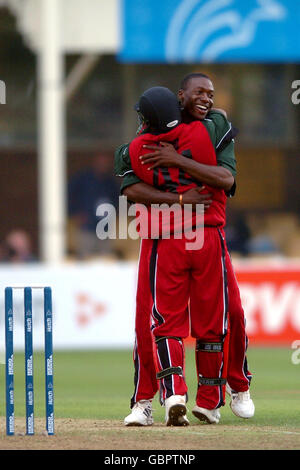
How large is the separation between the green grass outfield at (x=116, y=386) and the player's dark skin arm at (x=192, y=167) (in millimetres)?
1449

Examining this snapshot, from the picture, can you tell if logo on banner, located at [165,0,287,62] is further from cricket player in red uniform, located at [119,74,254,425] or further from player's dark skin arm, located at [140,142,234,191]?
player's dark skin arm, located at [140,142,234,191]

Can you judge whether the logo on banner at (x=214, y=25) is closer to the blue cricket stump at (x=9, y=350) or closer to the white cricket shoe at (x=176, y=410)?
the white cricket shoe at (x=176, y=410)

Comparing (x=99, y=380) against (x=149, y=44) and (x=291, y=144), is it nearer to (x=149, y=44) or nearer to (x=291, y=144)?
(x=149, y=44)

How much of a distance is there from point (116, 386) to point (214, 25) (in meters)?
6.49

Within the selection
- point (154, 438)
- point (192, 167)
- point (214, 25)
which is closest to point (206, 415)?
point (154, 438)

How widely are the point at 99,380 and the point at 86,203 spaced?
6.14 meters

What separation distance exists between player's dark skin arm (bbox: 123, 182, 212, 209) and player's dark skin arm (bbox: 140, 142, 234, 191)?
0.29ft

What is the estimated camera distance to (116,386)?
33.4 feet

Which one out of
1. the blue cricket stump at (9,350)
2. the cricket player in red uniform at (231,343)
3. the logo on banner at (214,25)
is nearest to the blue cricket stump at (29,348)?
the blue cricket stump at (9,350)

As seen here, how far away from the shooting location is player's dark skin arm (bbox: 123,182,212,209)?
6645mm

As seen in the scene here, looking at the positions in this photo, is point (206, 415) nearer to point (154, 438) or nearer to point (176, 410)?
point (176, 410)

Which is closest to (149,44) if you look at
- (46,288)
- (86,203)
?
(86,203)

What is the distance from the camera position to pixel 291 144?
19.2 metres

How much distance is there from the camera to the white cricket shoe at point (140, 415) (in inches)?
266
